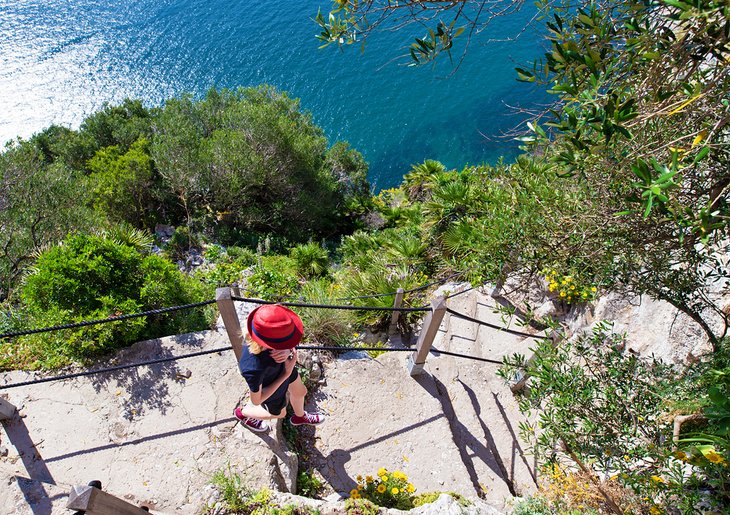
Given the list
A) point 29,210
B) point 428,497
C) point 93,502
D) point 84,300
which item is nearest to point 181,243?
point 29,210

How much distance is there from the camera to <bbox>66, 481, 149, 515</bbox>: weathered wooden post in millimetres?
2689

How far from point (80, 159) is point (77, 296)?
1362 cm

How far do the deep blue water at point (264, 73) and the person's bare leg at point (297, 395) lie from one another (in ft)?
66.5

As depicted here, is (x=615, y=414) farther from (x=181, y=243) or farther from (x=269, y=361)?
(x=181, y=243)

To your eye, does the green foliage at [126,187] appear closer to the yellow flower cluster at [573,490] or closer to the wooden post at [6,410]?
the wooden post at [6,410]

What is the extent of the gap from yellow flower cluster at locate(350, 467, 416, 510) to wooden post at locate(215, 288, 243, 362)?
6.29 ft

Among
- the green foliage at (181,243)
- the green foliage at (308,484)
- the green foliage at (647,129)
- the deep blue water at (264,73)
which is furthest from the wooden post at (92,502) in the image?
the deep blue water at (264,73)

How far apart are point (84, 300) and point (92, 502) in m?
3.61

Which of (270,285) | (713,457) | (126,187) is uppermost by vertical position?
(126,187)

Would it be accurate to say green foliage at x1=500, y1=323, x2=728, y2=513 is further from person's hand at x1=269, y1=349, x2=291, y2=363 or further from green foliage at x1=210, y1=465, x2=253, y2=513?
green foliage at x1=210, y1=465, x2=253, y2=513

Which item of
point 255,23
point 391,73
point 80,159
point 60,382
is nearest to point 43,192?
point 60,382

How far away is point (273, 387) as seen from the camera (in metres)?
4.02

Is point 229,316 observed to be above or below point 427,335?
above

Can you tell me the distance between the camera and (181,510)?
4109 millimetres
